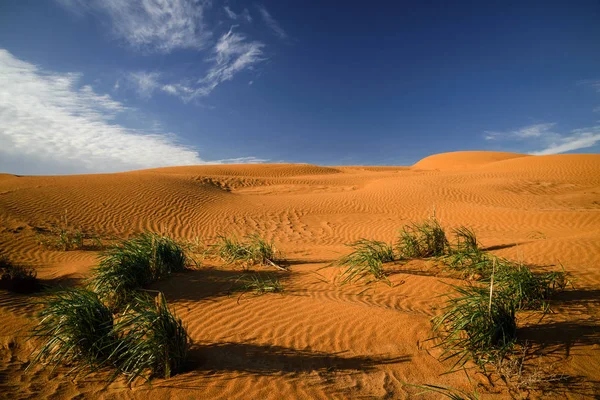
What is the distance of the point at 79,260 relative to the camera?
307 inches

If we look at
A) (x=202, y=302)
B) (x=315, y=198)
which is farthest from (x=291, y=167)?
(x=202, y=302)

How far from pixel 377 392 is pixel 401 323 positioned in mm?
1119

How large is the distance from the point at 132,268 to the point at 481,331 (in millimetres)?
4997

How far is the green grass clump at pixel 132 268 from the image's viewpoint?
428 centimetres

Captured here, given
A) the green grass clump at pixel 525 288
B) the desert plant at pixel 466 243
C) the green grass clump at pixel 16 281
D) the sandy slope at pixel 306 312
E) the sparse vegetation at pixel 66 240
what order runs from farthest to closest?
the sparse vegetation at pixel 66 240
the desert plant at pixel 466 243
the green grass clump at pixel 16 281
the green grass clump at pixel 525 288
the sandy slope at pixel 306 312

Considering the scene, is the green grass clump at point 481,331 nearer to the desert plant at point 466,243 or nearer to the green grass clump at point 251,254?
the desert plant at point 466,243

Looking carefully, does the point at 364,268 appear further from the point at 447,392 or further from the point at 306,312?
the point at 447,392

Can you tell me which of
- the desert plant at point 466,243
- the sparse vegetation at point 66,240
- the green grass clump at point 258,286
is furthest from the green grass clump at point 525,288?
the sparse vegetation at point 66,240

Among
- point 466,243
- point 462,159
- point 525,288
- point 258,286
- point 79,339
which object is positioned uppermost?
point 462,159

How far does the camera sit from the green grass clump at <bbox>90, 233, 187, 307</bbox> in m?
4.28

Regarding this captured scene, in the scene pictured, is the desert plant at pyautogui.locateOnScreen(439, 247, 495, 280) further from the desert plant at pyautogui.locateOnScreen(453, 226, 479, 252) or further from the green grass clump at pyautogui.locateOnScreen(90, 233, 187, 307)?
the green grass clump at pyautogui.locateOnScreen(90, 233, 187, 307)

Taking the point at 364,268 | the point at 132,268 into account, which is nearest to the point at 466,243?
the point at 364,268

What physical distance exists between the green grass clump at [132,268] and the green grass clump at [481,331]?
4454mm

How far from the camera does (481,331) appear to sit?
2814 mm
